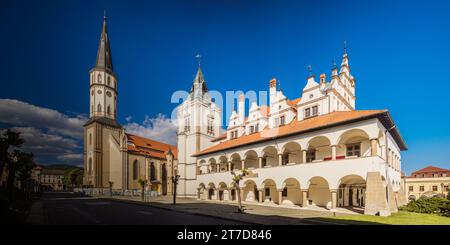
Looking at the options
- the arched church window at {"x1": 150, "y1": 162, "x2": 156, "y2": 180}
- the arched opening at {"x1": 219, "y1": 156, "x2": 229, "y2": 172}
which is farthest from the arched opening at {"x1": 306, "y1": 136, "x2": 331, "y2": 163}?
the arched church window at {"x1": 150, "y1": 162, "x2": 156, "y2": 180}

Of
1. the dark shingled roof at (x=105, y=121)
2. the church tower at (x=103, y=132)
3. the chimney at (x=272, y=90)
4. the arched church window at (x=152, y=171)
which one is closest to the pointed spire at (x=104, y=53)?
the church tower at (x=103, y=132)

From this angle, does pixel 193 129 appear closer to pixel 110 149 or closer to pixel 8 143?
pixel 110 149

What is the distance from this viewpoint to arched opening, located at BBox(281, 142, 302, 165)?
97.1 feet

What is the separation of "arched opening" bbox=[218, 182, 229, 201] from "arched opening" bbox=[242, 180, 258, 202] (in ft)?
11.8

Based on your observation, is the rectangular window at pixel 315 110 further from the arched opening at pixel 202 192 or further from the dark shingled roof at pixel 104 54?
the dark shingled roof at pixel 104 54

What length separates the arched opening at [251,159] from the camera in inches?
1355

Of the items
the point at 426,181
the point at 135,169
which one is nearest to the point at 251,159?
the point at 135,169

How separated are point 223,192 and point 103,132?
37853 mm

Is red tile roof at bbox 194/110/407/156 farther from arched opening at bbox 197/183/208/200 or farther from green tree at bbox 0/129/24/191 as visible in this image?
green tree at bbox 0/129/24/191

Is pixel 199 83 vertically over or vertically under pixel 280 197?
over

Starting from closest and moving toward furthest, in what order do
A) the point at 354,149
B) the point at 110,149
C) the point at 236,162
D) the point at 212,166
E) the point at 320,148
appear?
the point at 354,149 → the point at 320,148 → the point at 236,162 → the point at 212,166 → the point at 110,149

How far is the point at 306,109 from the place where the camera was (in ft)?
101

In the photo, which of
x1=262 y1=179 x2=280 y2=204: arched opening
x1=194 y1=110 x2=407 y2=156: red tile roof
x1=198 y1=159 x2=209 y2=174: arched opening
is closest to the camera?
x1=194 y1=110 x2=407 y2=156: red tile roof

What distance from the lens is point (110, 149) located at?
63.1m
